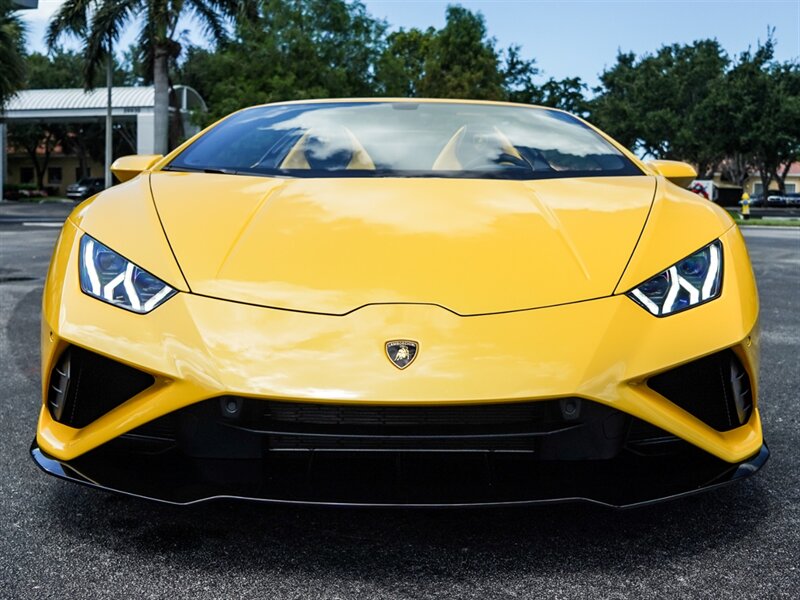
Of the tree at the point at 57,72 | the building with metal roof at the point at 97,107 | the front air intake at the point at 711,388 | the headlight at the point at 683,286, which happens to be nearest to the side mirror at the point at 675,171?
the headlight at the point at 683,286

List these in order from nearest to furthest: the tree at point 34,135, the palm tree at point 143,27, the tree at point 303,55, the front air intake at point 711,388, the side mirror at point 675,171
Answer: the front air intake at point 711,388, the side mirror at point 675,171, the palm tree at point 143,27, the tree at point 303,55, the tree at point 34,135

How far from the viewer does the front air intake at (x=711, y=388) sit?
1801 millimetres

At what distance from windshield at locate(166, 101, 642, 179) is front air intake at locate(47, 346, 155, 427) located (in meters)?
0.94

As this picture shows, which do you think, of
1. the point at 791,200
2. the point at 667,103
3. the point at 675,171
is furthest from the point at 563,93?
the point at 675,171

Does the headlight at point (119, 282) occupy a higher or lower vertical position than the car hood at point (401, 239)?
lower

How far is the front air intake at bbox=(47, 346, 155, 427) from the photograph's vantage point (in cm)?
180

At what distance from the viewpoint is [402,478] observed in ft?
5.67

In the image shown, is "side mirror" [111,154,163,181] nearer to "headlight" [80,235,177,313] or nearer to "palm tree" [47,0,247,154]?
"headlight" [80,235,177,313]

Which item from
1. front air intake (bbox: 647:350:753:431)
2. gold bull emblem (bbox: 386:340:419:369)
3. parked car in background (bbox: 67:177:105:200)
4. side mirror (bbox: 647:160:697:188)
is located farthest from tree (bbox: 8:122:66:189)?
front air intake (bbox: 647:350:753:431)

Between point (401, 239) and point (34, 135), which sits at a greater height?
point (401, 239)

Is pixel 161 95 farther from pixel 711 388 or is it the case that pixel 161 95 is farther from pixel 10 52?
pixel 711 388

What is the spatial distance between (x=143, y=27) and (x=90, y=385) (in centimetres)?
2137

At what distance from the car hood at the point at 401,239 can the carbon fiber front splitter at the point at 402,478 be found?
0.34 meters

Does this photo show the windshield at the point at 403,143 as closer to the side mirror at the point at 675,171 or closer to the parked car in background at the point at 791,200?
the side mirror at the point at 675,171
